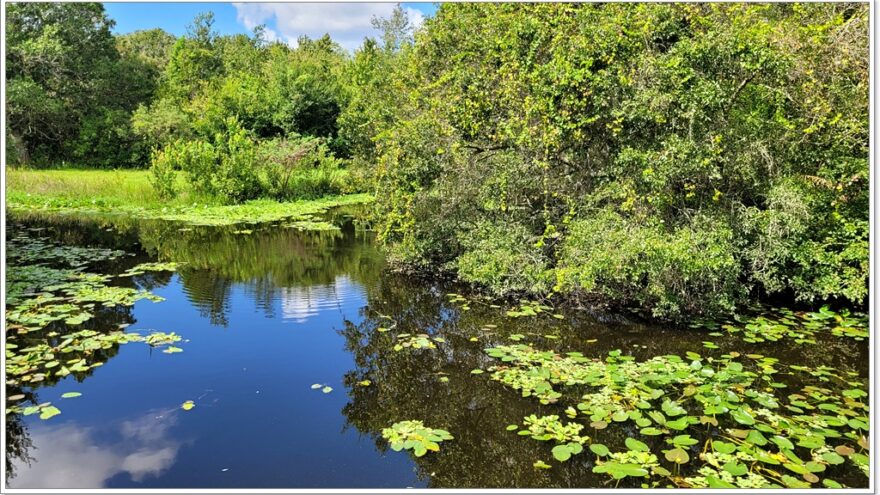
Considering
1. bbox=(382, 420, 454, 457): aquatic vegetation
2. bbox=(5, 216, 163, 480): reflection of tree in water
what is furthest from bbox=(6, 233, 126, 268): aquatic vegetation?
bbox=(382, 420, 454, 457): aquatic vegetation

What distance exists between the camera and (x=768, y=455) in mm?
4328

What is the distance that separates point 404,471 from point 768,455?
2.82 metres

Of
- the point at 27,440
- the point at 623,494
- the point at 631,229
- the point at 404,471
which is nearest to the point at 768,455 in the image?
the point at 623,494

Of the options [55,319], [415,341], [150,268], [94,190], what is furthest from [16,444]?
[94,190]

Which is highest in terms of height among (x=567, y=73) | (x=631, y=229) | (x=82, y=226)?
(x=567, y=73)

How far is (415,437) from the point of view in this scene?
4.73 metres

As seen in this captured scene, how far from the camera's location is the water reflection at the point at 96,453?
434 cm

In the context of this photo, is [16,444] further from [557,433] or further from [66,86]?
[66,86]

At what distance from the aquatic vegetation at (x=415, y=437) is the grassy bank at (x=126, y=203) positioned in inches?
496

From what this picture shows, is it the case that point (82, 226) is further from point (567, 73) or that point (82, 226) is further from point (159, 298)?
point (567, 73)

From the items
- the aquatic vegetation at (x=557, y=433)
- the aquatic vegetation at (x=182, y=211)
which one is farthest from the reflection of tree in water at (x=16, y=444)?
the aquatic vegetation at (x=182, y=211)

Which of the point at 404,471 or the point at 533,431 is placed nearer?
the point at 404,471

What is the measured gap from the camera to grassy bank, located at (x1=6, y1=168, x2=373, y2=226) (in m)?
16.8

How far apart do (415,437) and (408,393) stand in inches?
37.7
